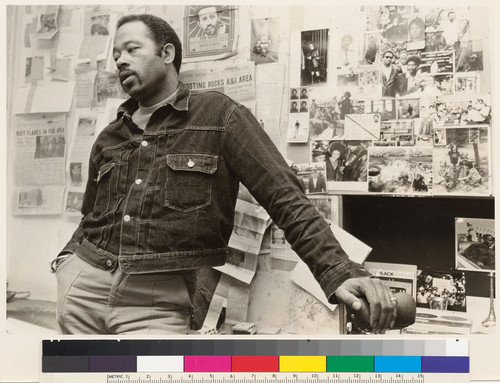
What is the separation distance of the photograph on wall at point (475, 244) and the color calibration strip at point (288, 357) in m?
0.16

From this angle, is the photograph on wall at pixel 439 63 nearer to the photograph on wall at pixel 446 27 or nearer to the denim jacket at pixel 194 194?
the photograph on wall at pixel 446 27

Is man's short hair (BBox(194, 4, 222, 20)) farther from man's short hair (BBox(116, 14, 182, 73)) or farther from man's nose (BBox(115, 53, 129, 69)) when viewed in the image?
man's nose (BBox(115, 53, 129, 69))

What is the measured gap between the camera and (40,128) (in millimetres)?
1108

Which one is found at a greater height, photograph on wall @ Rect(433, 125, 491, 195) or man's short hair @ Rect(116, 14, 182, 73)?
man's short hair @ Rect(116, 14, 182, 73)

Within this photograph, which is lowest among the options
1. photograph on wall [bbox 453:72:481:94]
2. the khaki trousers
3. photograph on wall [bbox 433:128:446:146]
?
the khaki trousers

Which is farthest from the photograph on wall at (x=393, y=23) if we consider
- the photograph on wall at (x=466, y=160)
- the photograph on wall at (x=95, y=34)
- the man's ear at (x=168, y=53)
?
the photograph on wall at (x=95, y=34)

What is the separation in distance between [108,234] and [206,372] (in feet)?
1.15

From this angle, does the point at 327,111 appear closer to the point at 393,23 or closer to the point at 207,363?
the point at 393,23

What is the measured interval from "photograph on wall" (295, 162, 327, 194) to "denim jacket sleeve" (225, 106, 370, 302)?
0.09 ft

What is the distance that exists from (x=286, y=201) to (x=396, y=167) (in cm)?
24

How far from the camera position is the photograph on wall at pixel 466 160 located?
1064 mm

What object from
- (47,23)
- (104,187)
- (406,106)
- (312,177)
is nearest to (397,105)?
(406,106)

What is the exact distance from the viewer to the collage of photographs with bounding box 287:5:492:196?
3.50 feet

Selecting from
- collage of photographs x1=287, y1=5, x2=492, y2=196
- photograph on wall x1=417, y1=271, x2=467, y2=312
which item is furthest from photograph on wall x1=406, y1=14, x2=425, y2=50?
photograph on wall x1=417, y1=271, x2=467, y2=312
